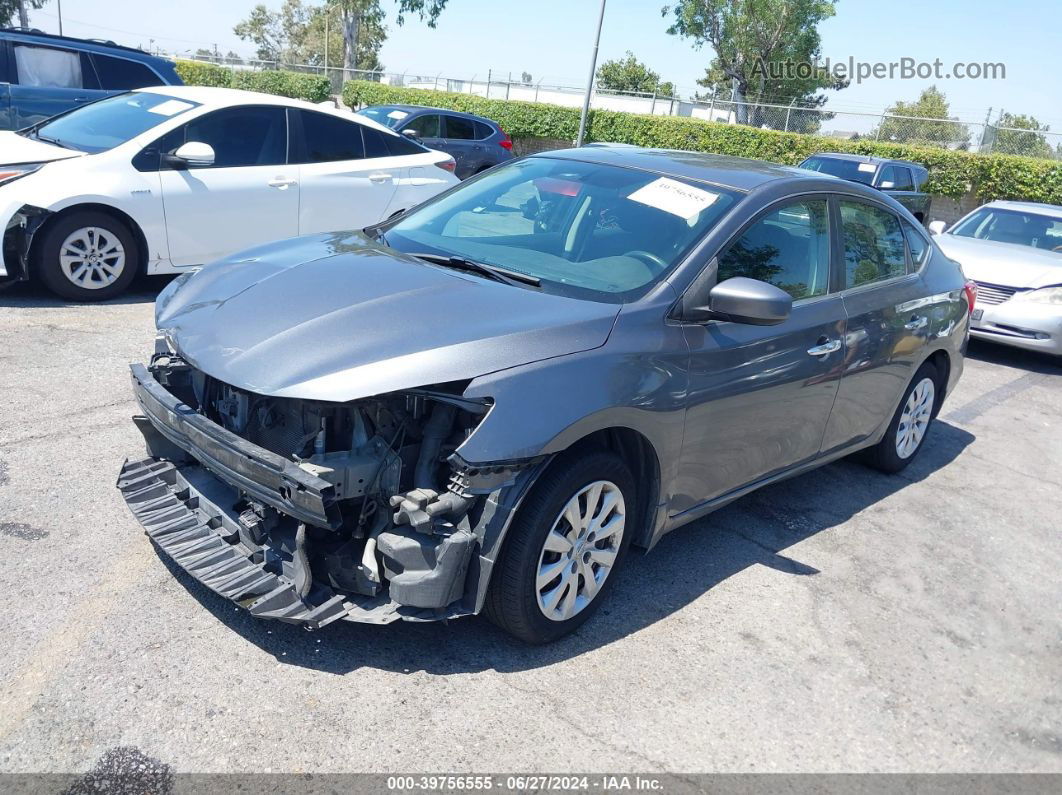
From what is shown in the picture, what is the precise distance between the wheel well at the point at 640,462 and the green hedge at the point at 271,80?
34.4 metres

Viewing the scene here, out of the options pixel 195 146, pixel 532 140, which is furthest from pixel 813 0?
pixel 195 146

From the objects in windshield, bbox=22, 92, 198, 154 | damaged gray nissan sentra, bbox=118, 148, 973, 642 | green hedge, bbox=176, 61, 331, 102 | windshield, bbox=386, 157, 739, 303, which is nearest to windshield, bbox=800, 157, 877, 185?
windshield, bbox=22, 92, 198, 154

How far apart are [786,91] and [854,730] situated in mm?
64880

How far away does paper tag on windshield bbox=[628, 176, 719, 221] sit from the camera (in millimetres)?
3967

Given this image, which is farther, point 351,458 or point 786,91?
point 786,91

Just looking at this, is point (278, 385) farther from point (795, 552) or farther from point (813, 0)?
point (813, 0)

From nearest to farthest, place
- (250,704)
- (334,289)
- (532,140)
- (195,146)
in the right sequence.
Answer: (250,704) → (334,289) → (195,146) → (532,140)

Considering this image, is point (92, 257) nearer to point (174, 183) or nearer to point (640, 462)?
point (174, 183)

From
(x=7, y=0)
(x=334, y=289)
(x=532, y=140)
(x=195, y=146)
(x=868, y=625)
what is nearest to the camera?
(x=334, y=289)

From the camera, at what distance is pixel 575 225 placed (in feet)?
13.4

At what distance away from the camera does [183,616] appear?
331 cm

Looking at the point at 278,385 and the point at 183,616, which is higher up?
the point at 278,385

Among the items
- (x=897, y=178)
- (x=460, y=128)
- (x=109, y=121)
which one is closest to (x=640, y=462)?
(x=109, y=121)

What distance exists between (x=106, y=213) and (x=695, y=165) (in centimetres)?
463
